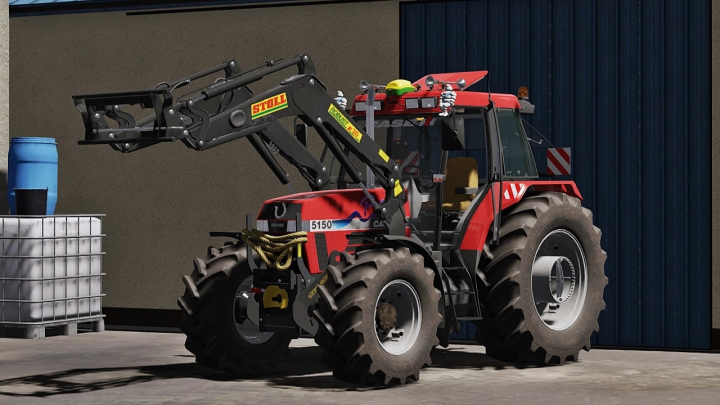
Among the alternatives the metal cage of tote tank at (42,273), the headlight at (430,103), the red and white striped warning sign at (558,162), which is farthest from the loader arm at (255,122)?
the metal cage of tote tank at (42,273)

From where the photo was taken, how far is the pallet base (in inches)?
547

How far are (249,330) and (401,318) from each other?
1.53 metres

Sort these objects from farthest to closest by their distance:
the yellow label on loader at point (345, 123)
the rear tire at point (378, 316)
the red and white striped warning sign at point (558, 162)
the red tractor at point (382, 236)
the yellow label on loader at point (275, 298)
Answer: the red and white striped warning sign at point (558, 162) → the yellow label on loader at point (345, 123) → the yellow label on loader at point (275, 298) → the red tractor at point (382, 236) → the rear tire at point (378, 316)

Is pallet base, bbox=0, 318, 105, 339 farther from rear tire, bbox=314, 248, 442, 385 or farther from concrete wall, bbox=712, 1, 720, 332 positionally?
concrete wall, bbox=712, 1, 720, 332

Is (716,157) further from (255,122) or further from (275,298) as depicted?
(255,122)

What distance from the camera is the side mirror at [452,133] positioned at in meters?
10.6

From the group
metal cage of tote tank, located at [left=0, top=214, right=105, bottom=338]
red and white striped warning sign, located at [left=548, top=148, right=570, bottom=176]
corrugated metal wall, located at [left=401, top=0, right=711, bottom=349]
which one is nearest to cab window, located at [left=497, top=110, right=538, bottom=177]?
red and white striped warning sign, located at [left=548, top=148, right=570, bottom=176]

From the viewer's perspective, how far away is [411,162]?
11.5m

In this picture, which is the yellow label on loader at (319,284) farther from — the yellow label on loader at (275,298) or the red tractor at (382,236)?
the yellow label on loader at (275,298)

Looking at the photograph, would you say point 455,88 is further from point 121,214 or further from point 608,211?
point 121,214

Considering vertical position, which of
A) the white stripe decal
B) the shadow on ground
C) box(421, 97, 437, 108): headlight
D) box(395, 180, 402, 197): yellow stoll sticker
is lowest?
the shadow on ground

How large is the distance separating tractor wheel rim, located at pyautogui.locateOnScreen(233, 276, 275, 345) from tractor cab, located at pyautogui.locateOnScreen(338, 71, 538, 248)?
1.34m

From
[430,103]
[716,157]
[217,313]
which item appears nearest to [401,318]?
[217,313]

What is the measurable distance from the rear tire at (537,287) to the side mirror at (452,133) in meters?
1.07
